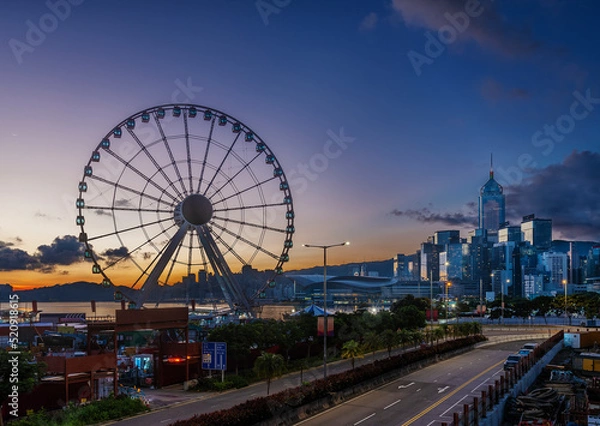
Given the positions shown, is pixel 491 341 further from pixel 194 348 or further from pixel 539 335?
pixel 194 348

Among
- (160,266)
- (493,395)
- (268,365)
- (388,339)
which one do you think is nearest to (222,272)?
(160,266)

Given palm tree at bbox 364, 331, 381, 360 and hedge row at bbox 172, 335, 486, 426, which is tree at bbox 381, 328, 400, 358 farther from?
hedge row at bbox 172, 335, 486, 426

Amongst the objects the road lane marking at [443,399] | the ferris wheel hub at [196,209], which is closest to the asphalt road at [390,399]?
the road lane marking at [443,399]

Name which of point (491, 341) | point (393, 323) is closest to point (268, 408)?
point (393, 323)

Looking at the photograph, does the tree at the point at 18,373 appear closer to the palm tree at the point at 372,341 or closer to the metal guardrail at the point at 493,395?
the metal guardrail at the point at 493,395

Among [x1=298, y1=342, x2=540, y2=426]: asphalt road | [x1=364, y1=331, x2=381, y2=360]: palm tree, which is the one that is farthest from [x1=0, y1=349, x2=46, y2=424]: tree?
[x1=364, y1=331, x2=381, y2=360]: palm tree
